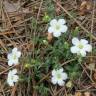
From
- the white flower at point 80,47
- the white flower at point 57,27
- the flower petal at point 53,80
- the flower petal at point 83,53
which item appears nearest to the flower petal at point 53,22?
the white flower at point 57,27

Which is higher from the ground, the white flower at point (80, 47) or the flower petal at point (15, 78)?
the white flower at point (80, 47)

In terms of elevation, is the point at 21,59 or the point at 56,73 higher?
the point at 21,59

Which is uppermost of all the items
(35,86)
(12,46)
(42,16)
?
(42,16)

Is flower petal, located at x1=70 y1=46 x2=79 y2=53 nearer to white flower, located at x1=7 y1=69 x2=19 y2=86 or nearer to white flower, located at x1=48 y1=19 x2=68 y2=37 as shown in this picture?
white flower, located at x1=48 y1=19 x2=68 y2=37

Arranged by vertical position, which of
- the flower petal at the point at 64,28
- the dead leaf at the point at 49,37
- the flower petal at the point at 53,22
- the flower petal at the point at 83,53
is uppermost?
the flower petal at the point at 53,22

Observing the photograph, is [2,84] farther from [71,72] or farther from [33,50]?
[71,72]

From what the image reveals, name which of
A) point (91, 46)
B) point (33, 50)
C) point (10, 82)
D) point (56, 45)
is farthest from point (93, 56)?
point (10, 82)

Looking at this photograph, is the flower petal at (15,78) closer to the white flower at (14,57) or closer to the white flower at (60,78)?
the white flower at (14,57)
